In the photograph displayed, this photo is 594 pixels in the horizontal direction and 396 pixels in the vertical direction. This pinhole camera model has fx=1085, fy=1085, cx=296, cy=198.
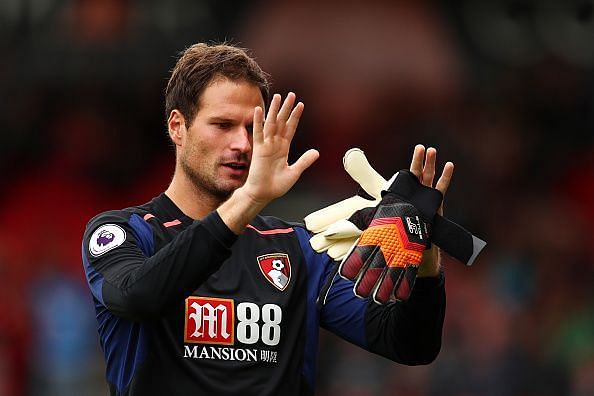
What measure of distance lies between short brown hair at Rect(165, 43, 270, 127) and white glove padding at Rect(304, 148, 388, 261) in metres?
0.40

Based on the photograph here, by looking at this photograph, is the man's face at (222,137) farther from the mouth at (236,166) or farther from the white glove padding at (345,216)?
the white glove padding at (345,216)

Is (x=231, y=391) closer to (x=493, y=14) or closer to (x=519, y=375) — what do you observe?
(x=519, y=375)

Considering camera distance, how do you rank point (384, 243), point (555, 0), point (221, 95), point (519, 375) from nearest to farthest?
1. point (384, 243)
2. point (221, 95)
3. point (519, 375)
4. point (555, 0)

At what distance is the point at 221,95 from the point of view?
3148 mm

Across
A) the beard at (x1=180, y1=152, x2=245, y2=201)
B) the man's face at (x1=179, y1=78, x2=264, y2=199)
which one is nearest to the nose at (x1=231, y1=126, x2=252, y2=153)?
the man's face at (x1=179, y1=78, x2=264, y2=199)

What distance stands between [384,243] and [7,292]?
17.1 ft

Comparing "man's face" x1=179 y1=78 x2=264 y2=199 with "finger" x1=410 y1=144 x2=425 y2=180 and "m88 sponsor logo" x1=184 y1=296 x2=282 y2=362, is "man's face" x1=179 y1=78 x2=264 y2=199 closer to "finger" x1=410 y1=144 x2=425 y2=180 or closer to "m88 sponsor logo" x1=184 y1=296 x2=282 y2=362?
"m88 sponsor logo" x1=184 y1=296 x2=282 y2=362

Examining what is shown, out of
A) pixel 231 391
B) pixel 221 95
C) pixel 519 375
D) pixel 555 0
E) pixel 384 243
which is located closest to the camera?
pixel 384 243

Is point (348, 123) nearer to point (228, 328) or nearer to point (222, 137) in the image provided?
point (222, 137)

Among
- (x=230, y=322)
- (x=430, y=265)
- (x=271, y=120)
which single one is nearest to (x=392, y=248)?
(x=430, y=265)

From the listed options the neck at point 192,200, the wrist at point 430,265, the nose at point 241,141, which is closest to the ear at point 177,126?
the neck at point 192,200

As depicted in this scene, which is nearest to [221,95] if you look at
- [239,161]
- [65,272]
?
[239,161]

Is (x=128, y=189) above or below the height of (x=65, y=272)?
above

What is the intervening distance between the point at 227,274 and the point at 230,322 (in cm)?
15
